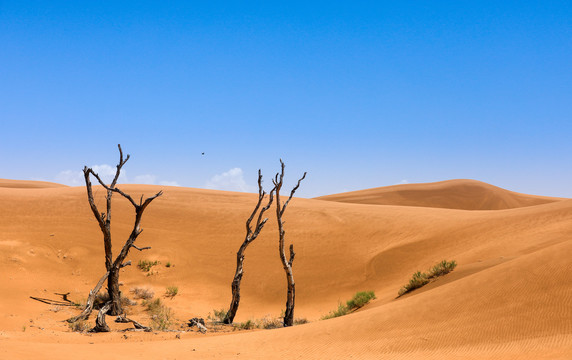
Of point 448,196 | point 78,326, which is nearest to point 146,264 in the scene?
point 78,326

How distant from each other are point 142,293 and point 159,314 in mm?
3221

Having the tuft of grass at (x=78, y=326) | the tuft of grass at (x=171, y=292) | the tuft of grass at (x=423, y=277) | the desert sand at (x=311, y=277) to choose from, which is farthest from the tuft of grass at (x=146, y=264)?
the tuft of grass at (x=423, y=277)

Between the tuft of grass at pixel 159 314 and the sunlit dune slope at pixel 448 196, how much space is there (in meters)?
63.7

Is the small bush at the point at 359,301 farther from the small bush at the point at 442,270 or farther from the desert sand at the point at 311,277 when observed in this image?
the small bush at the point at 442,270

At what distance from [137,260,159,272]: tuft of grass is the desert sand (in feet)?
1.05

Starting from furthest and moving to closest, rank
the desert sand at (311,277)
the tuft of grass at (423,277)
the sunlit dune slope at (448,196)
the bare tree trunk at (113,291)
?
the sunlit dune slope at (448,196), the tuft of grass at (423,277), the bare tree trunk at (113,291), the desert sand at (311,277)

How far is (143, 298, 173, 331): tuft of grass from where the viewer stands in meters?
13.7

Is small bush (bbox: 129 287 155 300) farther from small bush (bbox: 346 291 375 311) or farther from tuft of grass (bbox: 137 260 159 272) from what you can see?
small bush (bbox: 346 291 375 311)

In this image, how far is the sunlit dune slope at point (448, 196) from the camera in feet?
266

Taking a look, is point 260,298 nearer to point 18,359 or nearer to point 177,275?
point 177,275

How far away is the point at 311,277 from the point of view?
22.6 metres

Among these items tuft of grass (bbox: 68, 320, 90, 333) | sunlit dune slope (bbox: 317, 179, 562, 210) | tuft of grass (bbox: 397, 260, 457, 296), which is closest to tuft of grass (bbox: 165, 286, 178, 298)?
tuft of grass (bbox: 68, 320, 90, 333)

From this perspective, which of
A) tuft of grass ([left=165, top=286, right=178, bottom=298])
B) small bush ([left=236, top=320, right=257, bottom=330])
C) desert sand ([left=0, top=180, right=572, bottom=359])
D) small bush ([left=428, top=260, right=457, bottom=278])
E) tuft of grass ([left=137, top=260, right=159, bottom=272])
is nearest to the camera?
desert sand ([left=0, top=180, right=572, bottom=359])

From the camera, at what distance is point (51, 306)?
16.1 metres
